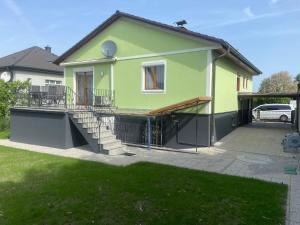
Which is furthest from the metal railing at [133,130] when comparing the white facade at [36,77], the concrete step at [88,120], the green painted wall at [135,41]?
the white facade at [36,77]

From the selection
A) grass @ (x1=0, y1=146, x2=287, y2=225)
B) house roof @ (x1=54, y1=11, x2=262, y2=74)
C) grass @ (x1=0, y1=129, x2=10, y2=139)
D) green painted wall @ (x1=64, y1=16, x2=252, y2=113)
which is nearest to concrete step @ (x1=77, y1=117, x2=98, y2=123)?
green painted wall @ (x1=64, y1=16, x2=252, y2=113)

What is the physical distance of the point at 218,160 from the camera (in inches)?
340

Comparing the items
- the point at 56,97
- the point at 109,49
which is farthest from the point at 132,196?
the point at 109,49

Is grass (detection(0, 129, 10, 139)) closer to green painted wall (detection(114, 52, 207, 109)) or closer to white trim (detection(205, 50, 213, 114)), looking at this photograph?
green painted wall (detection(114, 52, 207, 109))

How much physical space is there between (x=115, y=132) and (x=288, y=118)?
17.7 metres

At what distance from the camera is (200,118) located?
1061cm

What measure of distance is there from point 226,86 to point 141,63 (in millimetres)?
4346

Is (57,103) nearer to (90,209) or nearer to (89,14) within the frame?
(89,14)

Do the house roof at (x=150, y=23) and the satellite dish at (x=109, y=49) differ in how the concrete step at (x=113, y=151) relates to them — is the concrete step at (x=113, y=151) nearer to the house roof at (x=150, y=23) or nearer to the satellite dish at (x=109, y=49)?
the house roof at (x=150, y=23)

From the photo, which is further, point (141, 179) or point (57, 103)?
point (57, 103)

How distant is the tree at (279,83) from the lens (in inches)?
2335

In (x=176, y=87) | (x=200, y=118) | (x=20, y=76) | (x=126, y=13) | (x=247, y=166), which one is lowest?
(x=247, y=166)

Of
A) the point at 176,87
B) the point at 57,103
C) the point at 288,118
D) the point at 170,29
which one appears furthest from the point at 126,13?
the point at 288,118

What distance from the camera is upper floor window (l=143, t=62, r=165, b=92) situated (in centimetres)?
1184
